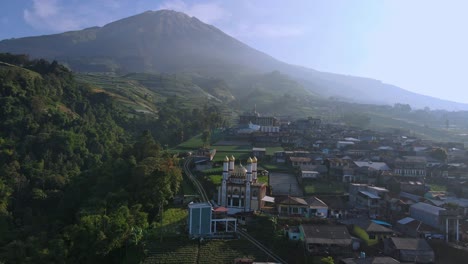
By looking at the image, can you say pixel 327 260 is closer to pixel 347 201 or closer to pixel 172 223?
pixel 172 223

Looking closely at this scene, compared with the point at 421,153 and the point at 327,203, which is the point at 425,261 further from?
the point at 421,153

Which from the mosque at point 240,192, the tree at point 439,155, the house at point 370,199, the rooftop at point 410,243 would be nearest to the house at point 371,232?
the rooftop at point 410,243

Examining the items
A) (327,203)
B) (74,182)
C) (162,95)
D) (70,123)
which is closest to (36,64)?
(70,123)

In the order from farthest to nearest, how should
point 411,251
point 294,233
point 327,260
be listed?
point 294,233 < point 411,251 < point 327,260

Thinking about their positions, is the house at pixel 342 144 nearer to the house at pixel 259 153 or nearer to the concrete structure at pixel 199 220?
the house at pixel 259 153

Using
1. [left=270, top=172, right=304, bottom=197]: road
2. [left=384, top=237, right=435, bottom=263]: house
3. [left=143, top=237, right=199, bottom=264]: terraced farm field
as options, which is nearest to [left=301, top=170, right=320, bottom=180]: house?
[left=270, top=172, right=304, bottom=197]: road

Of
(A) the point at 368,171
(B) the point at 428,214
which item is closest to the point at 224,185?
(A) the point at 368,171
